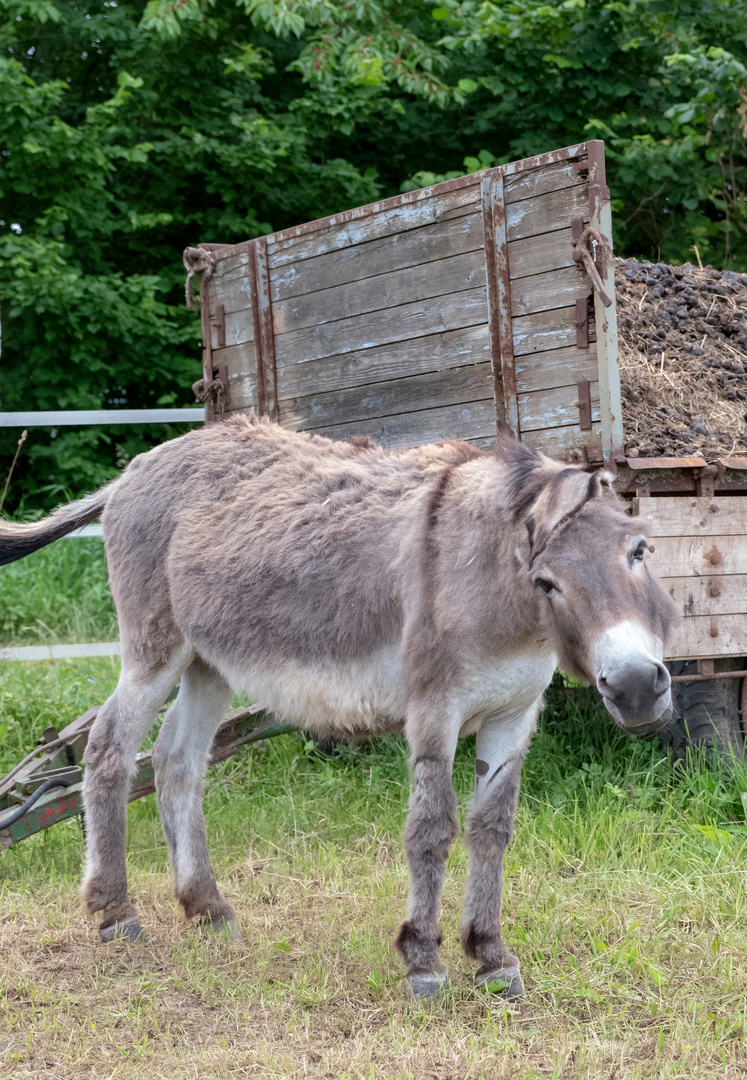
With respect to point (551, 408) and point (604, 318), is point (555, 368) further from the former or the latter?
point (604, 318)

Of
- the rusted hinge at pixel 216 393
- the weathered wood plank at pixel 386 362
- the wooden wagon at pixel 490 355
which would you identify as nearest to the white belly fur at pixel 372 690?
the wooden wagon at pixel 490 355

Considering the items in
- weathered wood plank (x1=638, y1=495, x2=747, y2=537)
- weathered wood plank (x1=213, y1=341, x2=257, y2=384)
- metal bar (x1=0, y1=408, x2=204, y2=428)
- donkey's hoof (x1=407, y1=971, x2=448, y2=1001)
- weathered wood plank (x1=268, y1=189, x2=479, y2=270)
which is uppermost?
weathered wood plank (x1=268, y1=189, x2=479, y2=270)

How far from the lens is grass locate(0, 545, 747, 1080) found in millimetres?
2471

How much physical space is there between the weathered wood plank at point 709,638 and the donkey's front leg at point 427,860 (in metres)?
1.34

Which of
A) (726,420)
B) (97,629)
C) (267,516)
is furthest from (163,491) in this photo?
(97,629)

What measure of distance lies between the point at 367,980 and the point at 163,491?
5.92 feet

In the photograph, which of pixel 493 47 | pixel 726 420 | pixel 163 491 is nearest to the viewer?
pixel 163 491

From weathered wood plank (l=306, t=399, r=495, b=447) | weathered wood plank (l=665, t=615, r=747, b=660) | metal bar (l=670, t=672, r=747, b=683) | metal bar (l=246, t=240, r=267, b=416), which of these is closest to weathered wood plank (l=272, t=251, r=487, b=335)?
metal bar (l=246, t=240, r=267, b=416)

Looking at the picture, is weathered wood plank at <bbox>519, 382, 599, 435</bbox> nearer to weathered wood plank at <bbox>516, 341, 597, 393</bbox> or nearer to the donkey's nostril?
weathered wood plank at <bbox>516, 341, 597, 393</bbox>

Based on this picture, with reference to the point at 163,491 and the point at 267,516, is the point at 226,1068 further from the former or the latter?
the point at 163,491

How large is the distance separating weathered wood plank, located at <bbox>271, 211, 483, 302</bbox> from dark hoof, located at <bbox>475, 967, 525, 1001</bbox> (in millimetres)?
2638

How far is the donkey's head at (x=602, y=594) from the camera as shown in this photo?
2.24 m

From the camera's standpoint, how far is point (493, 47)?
949cm

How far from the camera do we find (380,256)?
170 inches
